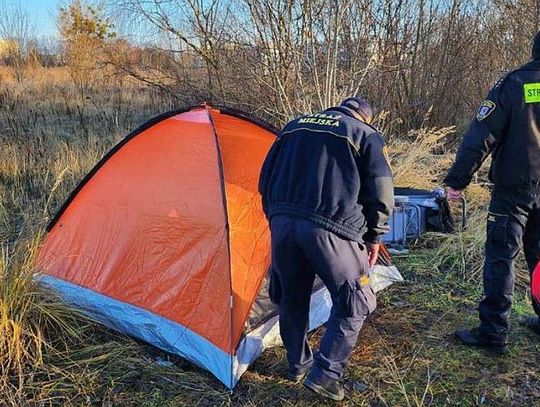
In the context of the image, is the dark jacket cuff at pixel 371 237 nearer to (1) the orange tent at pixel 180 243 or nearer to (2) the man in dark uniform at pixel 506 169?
(2) the man in dark uniform at pixel 506 169

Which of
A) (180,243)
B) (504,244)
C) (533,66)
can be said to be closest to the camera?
(533,66)

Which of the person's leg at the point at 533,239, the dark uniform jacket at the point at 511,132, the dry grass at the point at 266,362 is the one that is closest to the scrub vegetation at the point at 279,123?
the dry grass at the point at 266,362

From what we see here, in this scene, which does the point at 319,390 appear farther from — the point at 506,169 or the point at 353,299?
the point at 506,169

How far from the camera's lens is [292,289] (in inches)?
109

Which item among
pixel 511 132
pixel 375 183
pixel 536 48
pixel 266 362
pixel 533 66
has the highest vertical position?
pixel 536 48

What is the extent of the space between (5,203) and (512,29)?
9047mm

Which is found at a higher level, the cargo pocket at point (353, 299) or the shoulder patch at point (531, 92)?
the shoulder patch at point (531, 92)

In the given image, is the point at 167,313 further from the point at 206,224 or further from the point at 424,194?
the point at 424,194

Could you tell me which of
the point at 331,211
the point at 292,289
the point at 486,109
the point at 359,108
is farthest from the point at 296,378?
the point at 486,109

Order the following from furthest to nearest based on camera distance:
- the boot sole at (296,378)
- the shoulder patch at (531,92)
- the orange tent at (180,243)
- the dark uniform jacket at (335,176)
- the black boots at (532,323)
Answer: the black boots at (532,323) → the orange tent at (180,243) → the boot sole at (296,378) → the shoulder patch at (531,92) → the dark uniform jacket at (335,176)

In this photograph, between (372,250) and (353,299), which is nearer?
(353,299)

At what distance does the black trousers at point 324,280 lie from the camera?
256cm

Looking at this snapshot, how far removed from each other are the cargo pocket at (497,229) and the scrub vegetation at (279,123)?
740 mm

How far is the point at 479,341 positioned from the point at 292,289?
136cm
